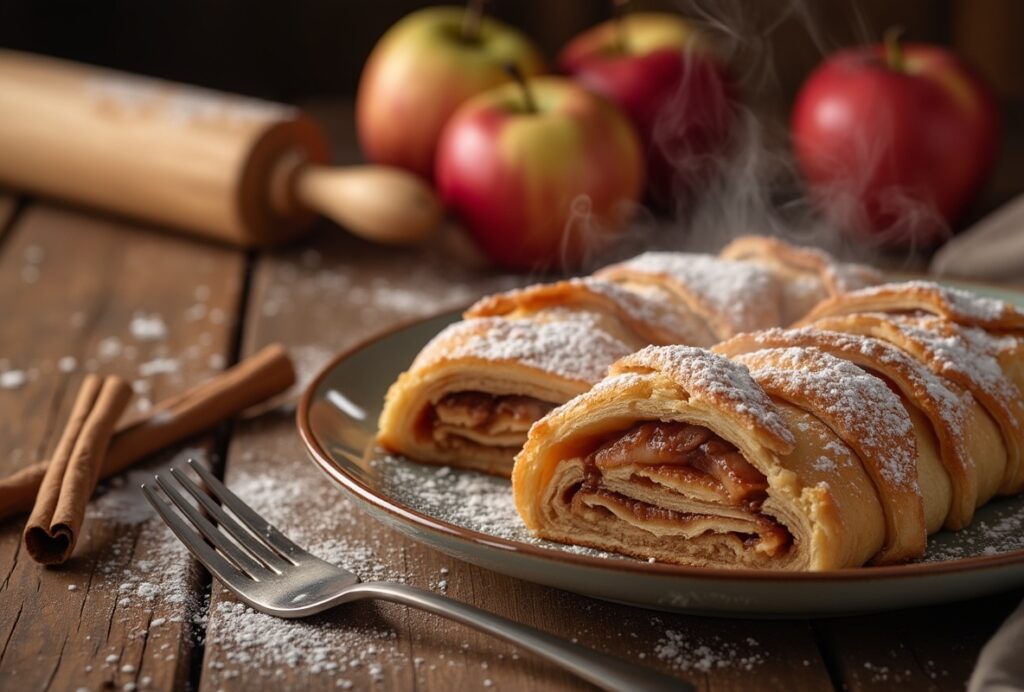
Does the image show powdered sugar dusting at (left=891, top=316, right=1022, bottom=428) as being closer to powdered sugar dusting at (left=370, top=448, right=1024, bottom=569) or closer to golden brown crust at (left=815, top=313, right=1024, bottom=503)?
golden brown crust at (left=815, top=313, right=1024, bottom=503)

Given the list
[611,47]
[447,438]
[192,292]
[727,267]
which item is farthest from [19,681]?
[611,47]

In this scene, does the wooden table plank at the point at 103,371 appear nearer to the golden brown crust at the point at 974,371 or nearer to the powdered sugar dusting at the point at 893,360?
the powdered sugar dusting at the point at 893,360

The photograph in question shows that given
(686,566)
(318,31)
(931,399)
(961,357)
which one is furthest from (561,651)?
(318,31)

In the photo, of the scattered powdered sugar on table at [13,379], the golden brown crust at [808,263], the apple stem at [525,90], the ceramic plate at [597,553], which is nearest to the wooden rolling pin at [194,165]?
the apple stem at [525,90]

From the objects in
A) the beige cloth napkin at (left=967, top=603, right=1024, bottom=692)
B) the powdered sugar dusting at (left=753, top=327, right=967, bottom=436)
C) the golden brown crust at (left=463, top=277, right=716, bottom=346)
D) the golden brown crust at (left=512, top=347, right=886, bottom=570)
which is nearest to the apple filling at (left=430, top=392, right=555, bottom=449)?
the golden brown crust at (left=463, top=277, right=716, bottom=346)

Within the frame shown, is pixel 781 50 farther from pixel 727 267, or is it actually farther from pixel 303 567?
pixel 303 567

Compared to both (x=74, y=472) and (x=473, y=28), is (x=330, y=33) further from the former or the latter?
(x=74, y=472)
